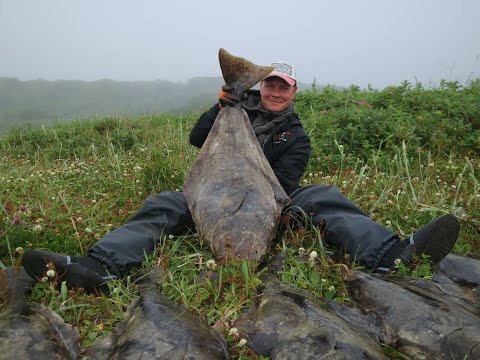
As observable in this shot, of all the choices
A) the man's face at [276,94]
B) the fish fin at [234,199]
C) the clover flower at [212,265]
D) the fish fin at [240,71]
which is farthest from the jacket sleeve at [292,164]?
the clover flower at [212,265]

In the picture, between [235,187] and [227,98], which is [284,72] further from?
[235,187]

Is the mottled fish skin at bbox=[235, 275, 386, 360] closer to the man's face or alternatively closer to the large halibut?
the large halibut

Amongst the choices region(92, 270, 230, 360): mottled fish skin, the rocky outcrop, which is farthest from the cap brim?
region(92, 270, 230, 360): mottled fish skin

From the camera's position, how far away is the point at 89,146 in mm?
6867

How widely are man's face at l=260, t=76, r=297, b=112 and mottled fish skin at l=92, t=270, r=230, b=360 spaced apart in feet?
7.88

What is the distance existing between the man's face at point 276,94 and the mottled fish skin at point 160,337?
7.88 ft

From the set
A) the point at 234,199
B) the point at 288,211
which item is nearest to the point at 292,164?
the point at 288,211

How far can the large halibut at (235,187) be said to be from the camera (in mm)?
3211

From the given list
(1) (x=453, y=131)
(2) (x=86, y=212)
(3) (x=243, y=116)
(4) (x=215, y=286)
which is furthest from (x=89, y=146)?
(1) (x=453, y=131)

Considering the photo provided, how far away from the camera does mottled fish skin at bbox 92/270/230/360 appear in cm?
216

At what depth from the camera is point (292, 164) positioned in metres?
4.36

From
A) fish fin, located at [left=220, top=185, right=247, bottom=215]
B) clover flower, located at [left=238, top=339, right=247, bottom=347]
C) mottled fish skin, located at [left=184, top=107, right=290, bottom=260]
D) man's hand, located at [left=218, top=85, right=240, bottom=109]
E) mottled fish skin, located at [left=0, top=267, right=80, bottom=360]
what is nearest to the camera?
mottled fish skin, located at [left=0, top=267, right=80, bottom=360]

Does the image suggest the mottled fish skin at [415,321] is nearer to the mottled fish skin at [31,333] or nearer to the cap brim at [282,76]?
the mottled fish skin at [31,333]

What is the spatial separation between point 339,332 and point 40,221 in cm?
A: 264
